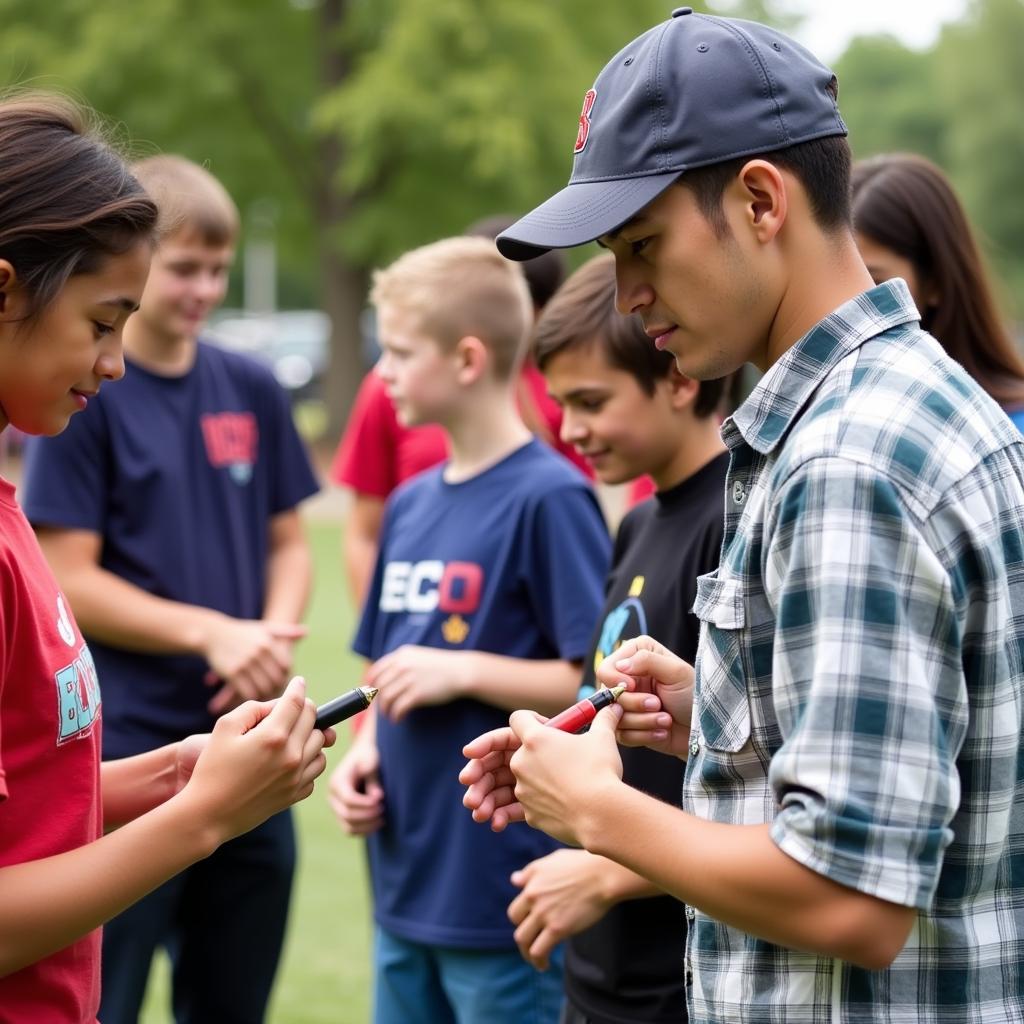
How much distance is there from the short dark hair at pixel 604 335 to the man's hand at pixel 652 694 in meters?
0.98

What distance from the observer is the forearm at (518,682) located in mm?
3156

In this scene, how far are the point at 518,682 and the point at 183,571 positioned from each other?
42.1 inches

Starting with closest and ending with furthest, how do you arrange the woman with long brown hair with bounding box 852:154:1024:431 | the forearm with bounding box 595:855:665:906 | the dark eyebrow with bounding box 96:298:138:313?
the dark eyebrow with bounding box 96:298:138:313 < the forearm with bounding box 595:855:665:906 < the woman with long brown hair with bounding box 852:154:1024:431

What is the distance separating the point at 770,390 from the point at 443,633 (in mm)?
1691

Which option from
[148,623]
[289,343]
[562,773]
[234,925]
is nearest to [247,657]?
[148,623]

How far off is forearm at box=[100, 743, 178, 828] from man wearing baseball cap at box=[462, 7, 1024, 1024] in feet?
2.85

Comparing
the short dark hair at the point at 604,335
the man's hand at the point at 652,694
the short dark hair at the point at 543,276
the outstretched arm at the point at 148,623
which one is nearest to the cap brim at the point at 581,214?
the man's hand at the point at 652,694

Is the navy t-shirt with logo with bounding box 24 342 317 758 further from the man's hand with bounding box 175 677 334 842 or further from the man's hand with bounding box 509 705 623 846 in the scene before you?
the man's hand with bounding box 509 705 623 846

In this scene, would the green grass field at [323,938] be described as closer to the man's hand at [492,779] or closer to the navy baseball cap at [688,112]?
the man's hand at [492,779]

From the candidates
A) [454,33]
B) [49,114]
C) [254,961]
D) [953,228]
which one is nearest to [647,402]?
[953,228]

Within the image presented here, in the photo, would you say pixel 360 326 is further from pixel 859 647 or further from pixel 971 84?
pixel 971 84

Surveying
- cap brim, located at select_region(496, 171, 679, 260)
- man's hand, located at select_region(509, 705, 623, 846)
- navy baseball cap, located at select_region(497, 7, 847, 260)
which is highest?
navy baseball cap, located at select_region(497, 7, 847, 260)

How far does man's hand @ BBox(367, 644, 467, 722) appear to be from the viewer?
315 cm

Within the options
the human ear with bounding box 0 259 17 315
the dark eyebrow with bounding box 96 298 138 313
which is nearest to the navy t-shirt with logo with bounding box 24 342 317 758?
the dark eyebrow with bounding box 96 298 138 313
